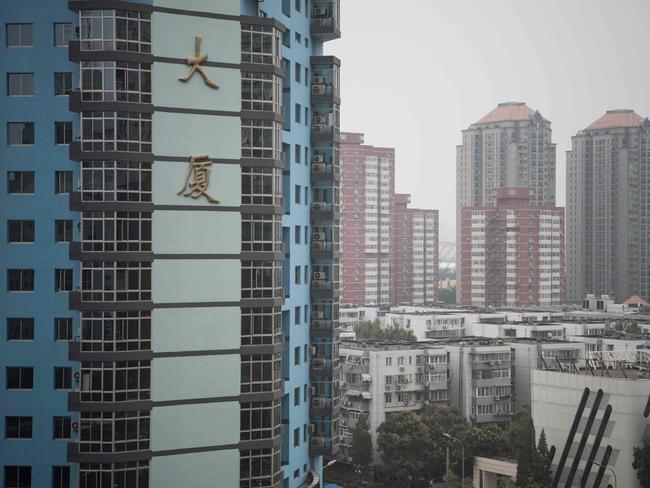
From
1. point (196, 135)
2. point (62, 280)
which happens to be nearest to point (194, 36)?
point (196, 135)

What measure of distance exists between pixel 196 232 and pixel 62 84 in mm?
7344

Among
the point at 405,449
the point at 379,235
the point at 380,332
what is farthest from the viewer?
the point at 379,235

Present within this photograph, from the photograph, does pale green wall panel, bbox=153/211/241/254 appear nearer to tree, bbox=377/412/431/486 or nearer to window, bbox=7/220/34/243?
window, bbox=7/220/34/243

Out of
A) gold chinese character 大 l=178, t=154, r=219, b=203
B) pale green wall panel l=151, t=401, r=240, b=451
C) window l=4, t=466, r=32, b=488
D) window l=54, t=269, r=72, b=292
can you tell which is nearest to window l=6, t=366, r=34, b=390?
window l=4, t=466, r=32, b=488

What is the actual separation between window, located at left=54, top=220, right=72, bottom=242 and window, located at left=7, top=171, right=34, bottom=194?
1.59m

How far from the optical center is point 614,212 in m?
196

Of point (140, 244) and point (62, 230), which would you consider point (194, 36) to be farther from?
point (62, 230)

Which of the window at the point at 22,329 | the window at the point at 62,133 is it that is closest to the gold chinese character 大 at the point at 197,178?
the window at the point at 62,133

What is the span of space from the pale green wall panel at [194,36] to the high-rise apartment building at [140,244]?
53mm

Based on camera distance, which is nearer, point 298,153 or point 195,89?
point 195,89

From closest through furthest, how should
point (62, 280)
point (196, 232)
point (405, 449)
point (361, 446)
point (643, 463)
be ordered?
1. point (62, 280)
2. point (196, 232)
3. point (643, 463)
4. point (405, 449)
5. point (361, 446)

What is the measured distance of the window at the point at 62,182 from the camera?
131 feet

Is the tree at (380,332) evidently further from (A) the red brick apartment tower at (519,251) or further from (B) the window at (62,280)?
(B) the window at (62,280)

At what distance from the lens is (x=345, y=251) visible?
177 metres
